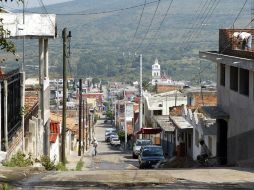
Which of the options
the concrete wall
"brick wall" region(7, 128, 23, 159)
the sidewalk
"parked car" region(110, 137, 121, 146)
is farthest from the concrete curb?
"parked car" region(110, 137, 121, 146)

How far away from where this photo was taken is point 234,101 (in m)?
28.9

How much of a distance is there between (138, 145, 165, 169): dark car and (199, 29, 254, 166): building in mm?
3275

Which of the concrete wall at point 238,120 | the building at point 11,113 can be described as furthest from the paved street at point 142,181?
the concrete wall at point 238,120

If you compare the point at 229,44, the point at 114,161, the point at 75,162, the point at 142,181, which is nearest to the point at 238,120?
the point at 229,44

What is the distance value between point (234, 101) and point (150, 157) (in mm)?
7323

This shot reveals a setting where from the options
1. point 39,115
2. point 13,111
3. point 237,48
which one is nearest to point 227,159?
point 237,48

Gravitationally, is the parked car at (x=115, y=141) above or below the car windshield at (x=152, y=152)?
below

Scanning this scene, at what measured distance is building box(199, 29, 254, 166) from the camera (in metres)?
25.8

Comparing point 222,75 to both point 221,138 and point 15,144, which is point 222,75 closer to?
point 221,138

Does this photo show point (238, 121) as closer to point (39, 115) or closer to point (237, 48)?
point (237, 48)

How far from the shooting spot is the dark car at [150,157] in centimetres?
3425

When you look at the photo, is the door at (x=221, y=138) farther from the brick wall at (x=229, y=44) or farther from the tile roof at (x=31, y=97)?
the tile roof at (x=31, y=97)

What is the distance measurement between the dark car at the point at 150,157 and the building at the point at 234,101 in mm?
3275

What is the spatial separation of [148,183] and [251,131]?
34.8 feet
